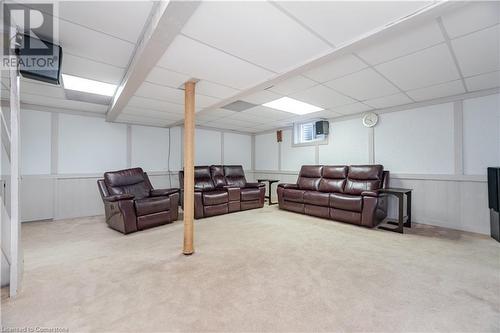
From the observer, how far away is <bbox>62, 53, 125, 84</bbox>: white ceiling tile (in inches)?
92.3

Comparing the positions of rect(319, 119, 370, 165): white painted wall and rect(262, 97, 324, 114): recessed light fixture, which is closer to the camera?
rect(262, 97, 324, 114): recessed light fixture

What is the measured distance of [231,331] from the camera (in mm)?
1376

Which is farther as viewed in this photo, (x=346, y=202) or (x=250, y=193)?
(x=250, y=193)

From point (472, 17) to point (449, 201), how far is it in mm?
3092

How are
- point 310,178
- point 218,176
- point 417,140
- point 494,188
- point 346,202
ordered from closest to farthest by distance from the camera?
point 494,188 < point 346,202 < point 417,140 < point 310,178 < point 218,176

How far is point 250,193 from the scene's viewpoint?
5.06 m

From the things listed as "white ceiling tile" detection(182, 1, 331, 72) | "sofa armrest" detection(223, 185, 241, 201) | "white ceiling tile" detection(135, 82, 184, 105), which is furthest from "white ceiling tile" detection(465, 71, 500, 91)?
"sofa armrest" detection(223, 185, 241, 201)

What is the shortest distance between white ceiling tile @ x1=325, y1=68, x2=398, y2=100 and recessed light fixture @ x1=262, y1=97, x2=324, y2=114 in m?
0.84

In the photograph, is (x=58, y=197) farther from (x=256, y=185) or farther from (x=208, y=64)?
(x=208, y=64)

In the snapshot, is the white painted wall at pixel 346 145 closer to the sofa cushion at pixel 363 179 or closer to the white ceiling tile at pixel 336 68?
the sofa cushion at pixel 363 179

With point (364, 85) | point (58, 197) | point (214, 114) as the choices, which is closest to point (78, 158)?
point (58, 197)

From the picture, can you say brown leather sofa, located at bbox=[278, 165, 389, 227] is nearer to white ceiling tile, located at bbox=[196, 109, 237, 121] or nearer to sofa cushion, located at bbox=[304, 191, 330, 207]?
sofa cushion, located at bbox=[304, 191, 330, 207]

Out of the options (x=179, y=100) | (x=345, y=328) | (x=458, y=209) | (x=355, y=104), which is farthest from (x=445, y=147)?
(x=179, y=100)

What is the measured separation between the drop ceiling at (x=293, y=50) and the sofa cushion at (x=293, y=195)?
2.04 meters
